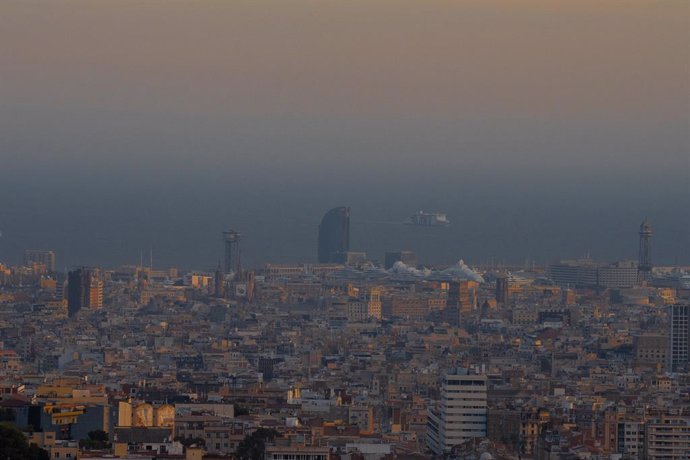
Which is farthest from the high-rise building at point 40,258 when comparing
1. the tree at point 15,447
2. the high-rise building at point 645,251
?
the tree at point 15,447

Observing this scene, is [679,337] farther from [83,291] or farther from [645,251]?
[645,251]

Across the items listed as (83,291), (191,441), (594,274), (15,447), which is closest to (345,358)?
(83,291)

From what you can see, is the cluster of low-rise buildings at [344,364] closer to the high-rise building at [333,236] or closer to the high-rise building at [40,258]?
the high-rise building at [40,258]

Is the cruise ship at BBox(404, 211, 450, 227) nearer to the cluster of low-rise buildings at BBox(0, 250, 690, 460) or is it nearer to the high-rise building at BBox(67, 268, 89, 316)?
the cluster of low-rise buildings at BBox(0, 250, 690, 460)

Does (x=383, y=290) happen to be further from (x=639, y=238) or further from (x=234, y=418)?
(x=234, y=418)

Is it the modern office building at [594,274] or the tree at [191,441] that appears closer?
the tree at [191,441]

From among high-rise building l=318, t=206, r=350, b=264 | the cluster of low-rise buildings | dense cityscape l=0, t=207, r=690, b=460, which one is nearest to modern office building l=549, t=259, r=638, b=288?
dense cityscape l=0, t=207, r=690, b=460
